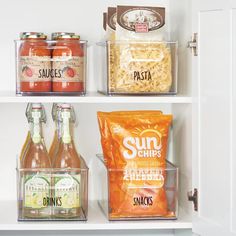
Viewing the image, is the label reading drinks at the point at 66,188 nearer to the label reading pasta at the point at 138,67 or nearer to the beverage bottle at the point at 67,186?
the beverage bottle at the point at 67,186

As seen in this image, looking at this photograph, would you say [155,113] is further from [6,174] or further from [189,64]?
[6,174]

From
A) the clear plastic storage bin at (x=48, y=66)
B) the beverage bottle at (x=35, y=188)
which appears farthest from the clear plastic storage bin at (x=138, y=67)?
the beverage bottle at (x=35, y=188)

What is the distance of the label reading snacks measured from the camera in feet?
6.56

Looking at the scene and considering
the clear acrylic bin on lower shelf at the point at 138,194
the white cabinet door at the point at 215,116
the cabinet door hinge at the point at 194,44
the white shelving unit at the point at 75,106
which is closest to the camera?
the white cabinet door at the point at 215,116

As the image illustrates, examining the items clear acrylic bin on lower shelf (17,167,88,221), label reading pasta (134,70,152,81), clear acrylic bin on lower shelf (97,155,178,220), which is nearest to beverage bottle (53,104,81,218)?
clear acrylic bin on lower shelf (17,167,88,221)

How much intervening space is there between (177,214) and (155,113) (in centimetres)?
34

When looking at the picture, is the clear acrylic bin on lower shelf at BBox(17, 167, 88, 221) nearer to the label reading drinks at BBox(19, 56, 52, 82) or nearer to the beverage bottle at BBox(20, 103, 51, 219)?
the beverage bottle at BBox(20, 103, 51, 219)

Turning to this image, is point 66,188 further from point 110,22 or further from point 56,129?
point 110,22

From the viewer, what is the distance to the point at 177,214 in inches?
81.0

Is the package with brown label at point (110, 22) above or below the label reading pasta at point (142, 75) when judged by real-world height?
above

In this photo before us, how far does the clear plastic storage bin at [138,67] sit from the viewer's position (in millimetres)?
1996

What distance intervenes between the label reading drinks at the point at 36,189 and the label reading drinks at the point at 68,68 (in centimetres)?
32

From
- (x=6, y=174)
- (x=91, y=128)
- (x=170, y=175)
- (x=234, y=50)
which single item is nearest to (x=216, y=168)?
(x=170, y=175)

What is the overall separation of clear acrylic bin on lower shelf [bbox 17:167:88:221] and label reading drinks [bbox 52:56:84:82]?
11.6 inches
